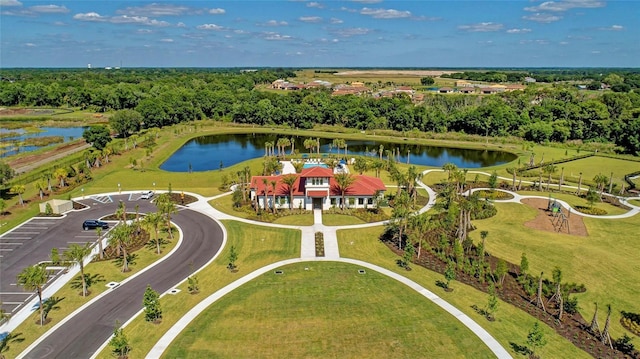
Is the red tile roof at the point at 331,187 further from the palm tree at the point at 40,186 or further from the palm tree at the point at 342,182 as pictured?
the palm tree at the point at 40,186

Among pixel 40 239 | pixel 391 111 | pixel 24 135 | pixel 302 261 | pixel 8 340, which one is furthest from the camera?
pixel 391 111

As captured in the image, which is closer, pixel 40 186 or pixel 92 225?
pixel 92 225

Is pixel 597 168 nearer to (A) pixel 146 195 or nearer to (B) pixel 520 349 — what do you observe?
(B) pixel 520 349

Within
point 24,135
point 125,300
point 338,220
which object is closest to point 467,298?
point 338,220

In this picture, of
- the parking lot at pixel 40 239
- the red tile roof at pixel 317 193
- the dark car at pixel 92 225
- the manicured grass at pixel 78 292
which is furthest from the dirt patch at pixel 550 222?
the dark car at pixel 92 225

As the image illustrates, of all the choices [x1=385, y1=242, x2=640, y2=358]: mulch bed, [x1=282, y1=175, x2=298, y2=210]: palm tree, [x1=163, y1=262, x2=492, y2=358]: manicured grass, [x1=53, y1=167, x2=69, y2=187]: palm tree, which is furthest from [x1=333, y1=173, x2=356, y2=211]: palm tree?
[x1=53, y1=167, x2=69, y2=187]: palm tree

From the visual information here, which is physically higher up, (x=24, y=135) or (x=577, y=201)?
(x=24, y=135)
